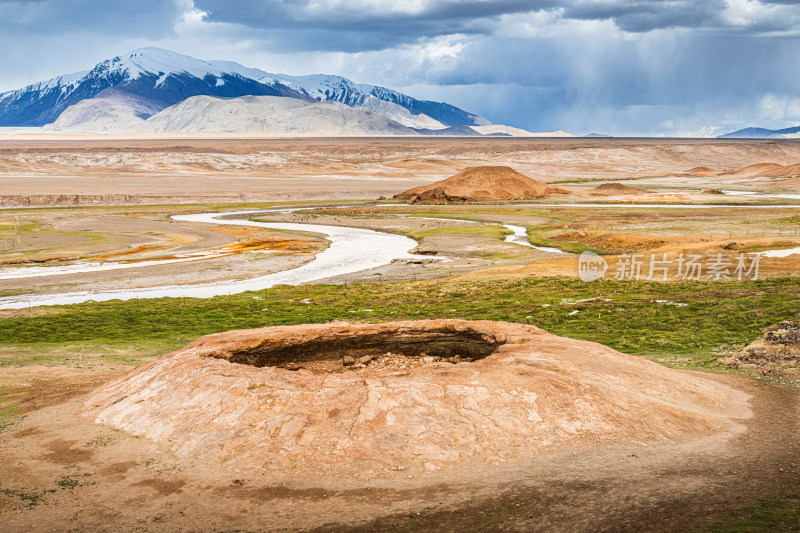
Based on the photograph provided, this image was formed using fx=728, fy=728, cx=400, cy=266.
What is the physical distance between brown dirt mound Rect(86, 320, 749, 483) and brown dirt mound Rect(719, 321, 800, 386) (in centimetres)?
378

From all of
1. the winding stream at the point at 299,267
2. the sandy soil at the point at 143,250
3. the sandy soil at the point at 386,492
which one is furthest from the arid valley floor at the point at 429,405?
the sandy soil at the point at 143,250

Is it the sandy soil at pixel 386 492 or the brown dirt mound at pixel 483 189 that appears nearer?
the sandy soil at pixel 386 492

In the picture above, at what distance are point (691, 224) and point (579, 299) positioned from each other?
1617 inches

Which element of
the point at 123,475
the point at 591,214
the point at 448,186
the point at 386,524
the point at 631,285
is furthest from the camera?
the point at 448,186

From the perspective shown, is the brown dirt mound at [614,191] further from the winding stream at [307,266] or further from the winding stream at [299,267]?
the winding stream at [307,266]

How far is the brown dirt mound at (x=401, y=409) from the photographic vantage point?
46.2ft

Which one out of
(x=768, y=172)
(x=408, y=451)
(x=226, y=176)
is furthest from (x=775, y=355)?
(x=768, y=172)

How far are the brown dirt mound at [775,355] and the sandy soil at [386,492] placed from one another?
6689 millimetres

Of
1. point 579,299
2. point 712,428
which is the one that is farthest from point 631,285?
point 712,428

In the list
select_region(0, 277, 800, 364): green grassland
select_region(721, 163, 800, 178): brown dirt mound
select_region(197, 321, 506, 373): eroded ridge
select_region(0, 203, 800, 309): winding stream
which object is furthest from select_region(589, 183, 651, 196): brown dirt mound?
select_region(197, 321, 506, 373): eroded ridge

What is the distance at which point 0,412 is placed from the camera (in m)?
17.3

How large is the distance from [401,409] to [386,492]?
2230mm

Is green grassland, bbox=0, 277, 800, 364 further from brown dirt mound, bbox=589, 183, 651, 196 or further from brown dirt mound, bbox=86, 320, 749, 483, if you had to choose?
brown dirt mound, bbox=589, 183, 651, 196

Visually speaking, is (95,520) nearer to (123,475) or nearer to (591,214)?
(123,475)
